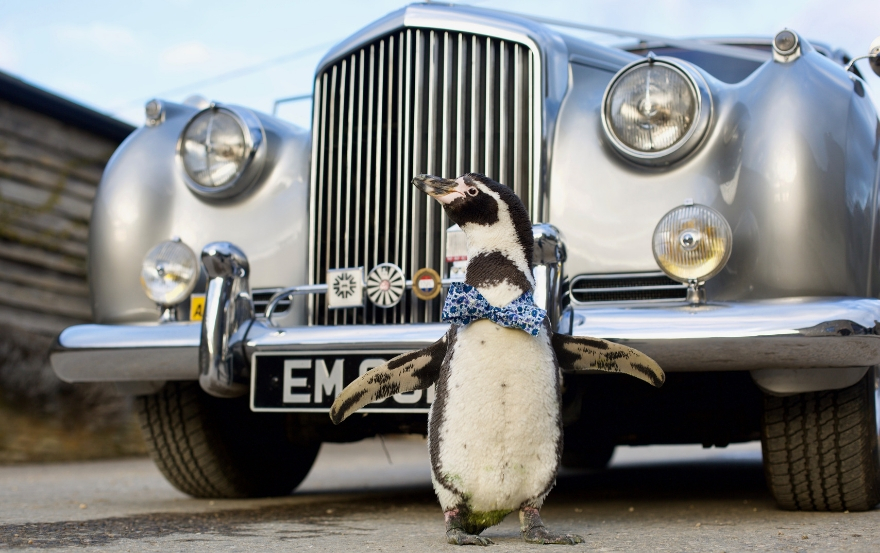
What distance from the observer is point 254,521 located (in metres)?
2.43

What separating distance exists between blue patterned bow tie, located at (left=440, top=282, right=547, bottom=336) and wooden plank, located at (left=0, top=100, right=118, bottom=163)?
5380 mm

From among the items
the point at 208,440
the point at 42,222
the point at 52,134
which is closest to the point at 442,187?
the point at 208,440

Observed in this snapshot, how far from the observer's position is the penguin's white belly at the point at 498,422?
1839 millimetres

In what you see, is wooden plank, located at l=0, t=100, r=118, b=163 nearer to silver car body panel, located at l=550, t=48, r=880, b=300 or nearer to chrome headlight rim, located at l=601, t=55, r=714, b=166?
silver car body panel, located at l=550, t=48, r=880, b=300

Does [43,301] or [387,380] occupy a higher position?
[43,301]

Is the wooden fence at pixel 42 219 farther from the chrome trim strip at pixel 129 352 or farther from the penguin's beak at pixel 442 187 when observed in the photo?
the penguin's beak at pixel 442 187

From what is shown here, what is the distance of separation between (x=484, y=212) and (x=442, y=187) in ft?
0.34

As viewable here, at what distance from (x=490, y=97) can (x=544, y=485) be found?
1291 millimetres

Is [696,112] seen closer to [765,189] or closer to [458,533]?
[765,189]

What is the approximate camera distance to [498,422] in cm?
183

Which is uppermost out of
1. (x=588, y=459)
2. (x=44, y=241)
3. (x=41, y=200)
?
(x=41, y=200)

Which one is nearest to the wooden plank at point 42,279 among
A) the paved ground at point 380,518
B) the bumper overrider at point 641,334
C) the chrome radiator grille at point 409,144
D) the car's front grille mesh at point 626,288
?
the paved ground at point 380,518

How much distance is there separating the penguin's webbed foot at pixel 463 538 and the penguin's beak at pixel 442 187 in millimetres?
682

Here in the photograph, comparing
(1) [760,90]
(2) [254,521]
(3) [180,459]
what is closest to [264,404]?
(2) [254,521]
